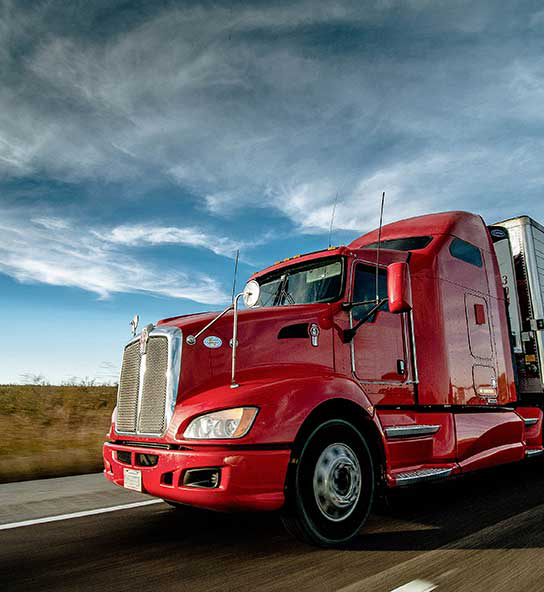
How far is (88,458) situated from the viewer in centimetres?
805

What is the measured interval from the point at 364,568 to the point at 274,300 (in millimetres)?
2812

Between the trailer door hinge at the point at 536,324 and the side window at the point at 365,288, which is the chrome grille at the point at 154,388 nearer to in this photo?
the side window at the point at 365,288

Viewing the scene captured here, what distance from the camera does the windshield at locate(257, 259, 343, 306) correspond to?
200 inches

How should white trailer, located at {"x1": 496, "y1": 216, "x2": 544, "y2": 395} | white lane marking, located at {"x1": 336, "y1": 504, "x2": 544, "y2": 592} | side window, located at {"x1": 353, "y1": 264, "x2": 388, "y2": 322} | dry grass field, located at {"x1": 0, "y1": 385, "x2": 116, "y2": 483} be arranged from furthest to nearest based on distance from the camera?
dry grass field, located at {"x1": 0, "y1": 385, "x2": 116, "y2": 483} < white trailer, located at {"x1": 496, "y1": 216, "x2": 544, "y2": 395} < side window, located at {"x1": 353, "y1": 264, "x2": 388, "y2": 322} < white lane marking, located at {"x1": 336, "y1": 504, "x2": 544, "y2": 592}

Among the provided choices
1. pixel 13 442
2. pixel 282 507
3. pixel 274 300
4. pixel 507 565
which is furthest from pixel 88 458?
pixel 507 565

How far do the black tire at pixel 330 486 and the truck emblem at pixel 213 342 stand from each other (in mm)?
1011

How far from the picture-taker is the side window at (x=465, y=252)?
19.9 feet

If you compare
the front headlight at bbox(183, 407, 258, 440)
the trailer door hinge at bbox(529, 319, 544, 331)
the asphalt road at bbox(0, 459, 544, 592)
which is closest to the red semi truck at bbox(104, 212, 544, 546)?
the front headlight at bbox(183, 407, 258, 440)

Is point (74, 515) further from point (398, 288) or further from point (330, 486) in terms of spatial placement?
point (398, 288)

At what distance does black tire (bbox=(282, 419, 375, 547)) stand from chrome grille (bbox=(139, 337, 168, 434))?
1.10 meters

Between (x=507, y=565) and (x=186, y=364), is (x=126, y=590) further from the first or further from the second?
(x=507, y=565)

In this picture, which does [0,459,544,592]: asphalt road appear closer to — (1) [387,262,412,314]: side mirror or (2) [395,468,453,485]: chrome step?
(2) [395,468,453,485]: chrome step

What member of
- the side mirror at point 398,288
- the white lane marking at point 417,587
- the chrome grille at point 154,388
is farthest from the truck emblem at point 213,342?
the white lane marking at point 417,587

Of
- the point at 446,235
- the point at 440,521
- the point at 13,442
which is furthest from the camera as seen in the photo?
the point at 13,442
